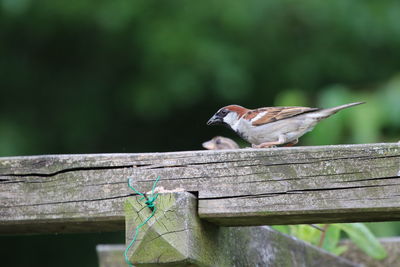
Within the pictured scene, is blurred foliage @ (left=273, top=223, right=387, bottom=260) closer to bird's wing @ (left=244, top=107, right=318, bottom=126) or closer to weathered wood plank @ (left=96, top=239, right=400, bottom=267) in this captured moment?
weathered wood plank @ (left=96, top=239, right=400, bottom=267)

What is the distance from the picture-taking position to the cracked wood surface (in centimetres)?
181

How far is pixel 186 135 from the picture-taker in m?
7.68

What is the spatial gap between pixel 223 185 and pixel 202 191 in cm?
6

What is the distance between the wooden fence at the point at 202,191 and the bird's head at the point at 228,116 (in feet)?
5.30

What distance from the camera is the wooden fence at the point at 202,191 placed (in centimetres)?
181

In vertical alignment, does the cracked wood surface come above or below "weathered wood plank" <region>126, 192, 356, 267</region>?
above

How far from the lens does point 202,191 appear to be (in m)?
1.90

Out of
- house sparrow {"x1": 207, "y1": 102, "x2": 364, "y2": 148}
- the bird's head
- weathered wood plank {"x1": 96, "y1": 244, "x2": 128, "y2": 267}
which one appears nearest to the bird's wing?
house sparrow {"x1": 207, "y1": 102, "x2": 364, "y2": 148}

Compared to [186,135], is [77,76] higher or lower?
higher

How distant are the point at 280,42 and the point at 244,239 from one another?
4993 millimetres

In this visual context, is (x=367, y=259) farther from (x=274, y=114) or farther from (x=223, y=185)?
(x=223, y=185)

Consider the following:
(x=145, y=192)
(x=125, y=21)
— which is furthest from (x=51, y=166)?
(x=125, y=21)

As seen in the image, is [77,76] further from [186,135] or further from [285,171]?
[285,171]

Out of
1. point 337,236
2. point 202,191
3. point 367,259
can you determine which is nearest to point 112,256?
point 337,236
